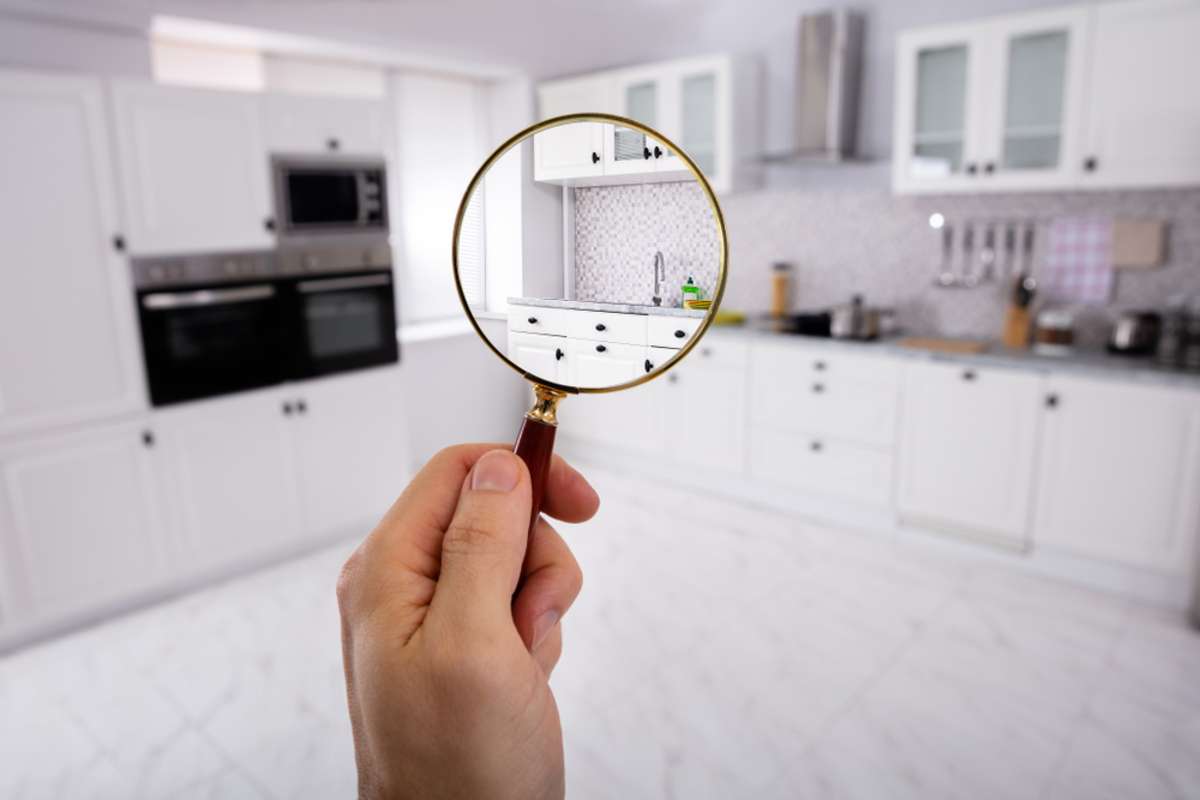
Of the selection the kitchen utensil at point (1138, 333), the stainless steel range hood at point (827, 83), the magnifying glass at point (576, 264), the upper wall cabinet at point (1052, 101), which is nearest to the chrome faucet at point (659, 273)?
the magnifying glass at point (576, 264)

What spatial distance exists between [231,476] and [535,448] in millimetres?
2879

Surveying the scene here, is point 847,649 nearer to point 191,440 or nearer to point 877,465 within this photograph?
point 877,465

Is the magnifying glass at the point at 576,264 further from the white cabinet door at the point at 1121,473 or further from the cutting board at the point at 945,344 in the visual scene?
the cutting board at the point at 945,344

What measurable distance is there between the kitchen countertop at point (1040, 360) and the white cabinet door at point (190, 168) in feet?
7.89

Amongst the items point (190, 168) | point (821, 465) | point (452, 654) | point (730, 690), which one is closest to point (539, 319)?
point (452, 654)

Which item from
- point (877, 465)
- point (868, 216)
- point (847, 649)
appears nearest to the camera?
point (847, 649)

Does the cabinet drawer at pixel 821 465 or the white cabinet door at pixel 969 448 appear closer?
the white cabinet door at pixel 969 448

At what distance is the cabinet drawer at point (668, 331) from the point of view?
643 mm

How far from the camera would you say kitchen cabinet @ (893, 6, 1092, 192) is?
3008 mm

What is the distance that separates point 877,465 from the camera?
353 cm

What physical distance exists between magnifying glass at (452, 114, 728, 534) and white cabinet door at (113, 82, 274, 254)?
2.69 m

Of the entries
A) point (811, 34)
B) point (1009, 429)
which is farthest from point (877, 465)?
point (811, 34)

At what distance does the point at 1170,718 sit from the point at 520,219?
8.68 ft

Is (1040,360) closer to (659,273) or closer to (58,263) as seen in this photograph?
(659,273)
